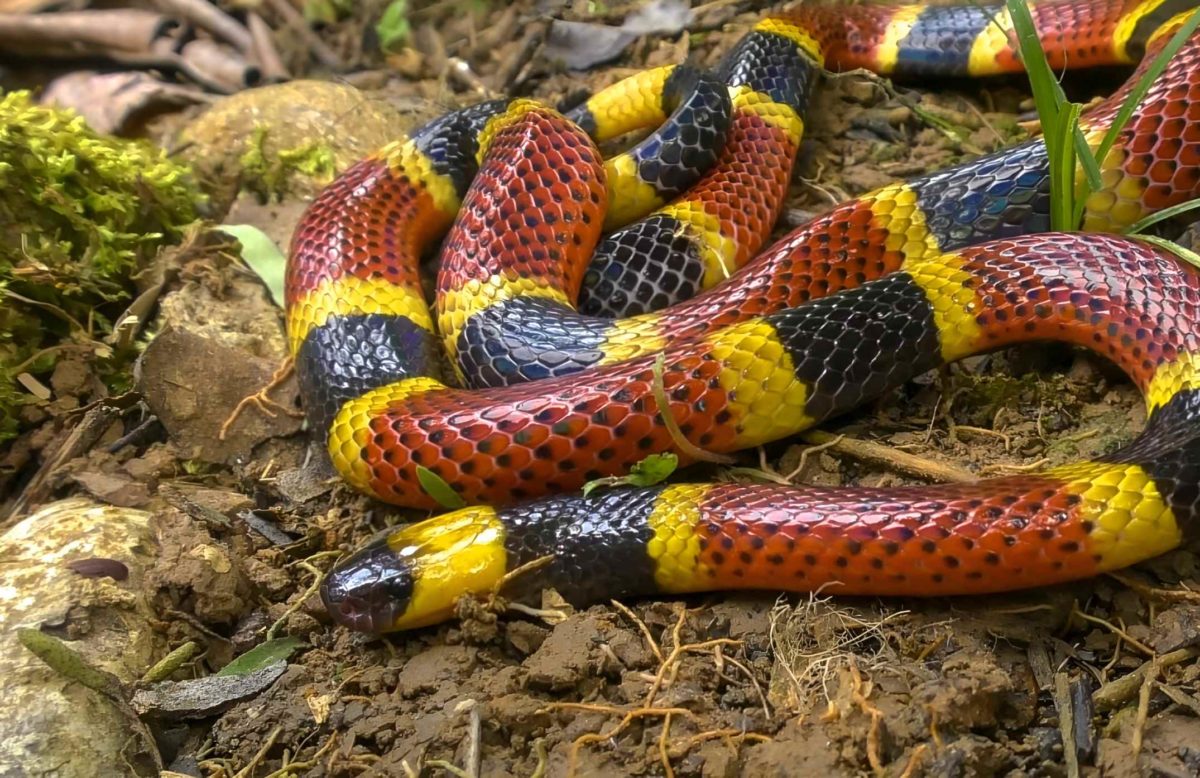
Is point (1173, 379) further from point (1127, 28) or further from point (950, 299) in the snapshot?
point (1127, 28)

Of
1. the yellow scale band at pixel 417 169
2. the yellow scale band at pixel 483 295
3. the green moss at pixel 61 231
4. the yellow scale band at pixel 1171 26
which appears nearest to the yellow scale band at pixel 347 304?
the yellow scale band at pixel 483 295

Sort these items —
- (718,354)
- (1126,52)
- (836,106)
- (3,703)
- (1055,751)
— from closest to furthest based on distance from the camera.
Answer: (1055,751)
(3,703)
(718,354)
(1126,52)
(836,106)

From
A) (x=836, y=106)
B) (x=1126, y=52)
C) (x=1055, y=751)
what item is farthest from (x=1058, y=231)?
(x=1055, y=751)

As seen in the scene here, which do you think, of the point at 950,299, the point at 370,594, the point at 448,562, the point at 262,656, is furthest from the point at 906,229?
the point at 262,656

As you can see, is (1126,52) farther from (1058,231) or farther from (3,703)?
(3,703)

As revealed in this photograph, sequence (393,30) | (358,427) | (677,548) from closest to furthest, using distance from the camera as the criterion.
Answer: (677,548) < (358,427) < (393,30)

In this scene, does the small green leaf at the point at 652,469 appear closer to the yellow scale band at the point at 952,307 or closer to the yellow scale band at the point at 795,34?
the yellow scale band at the point at 952,307

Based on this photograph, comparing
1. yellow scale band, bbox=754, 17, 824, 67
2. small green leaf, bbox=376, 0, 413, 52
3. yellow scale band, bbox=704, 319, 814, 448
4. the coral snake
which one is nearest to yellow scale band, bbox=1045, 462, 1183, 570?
the coral snake
